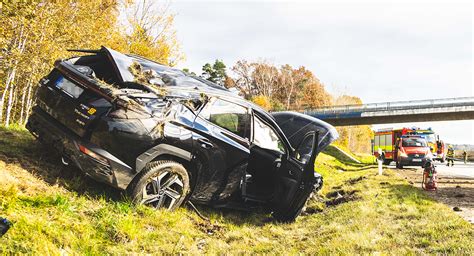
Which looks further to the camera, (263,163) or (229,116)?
(263,163)

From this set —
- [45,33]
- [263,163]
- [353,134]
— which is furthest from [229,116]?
[353,134]

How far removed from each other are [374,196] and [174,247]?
583cm

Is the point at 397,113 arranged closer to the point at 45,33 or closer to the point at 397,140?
the point at 397,140

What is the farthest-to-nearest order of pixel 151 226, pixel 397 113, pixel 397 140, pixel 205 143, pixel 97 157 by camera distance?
pixel 397 113 → pixel 397 140 → pixel 205 143 → pixel 151 226 → pixel 97 157

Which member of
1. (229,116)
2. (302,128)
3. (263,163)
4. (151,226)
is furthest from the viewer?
(302,128)

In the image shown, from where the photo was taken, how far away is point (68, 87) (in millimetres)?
4129

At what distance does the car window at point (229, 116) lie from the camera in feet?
15.7

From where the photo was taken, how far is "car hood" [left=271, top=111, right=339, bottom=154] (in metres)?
5.72

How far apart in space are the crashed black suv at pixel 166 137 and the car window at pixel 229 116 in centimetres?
2

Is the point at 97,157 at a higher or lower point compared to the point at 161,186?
higher

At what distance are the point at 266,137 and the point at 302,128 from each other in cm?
112

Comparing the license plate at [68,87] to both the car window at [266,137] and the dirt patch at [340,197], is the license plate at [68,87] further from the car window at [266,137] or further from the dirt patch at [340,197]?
the dirt patch at [340,197]

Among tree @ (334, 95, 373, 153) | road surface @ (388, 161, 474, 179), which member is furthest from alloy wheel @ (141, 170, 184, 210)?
tree @ (334, 95, 373, 153)

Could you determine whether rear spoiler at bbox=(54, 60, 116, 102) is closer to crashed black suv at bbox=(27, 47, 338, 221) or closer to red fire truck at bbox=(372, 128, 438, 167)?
crashed black suv at bbox=(27, 47, 338, 221)
